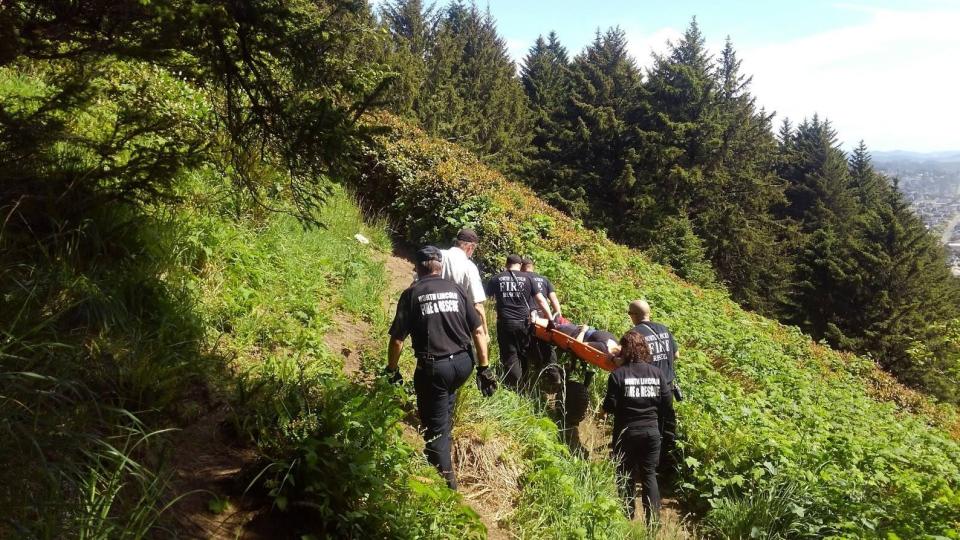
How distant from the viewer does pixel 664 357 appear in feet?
19.6

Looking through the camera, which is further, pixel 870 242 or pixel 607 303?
pixel 870 242

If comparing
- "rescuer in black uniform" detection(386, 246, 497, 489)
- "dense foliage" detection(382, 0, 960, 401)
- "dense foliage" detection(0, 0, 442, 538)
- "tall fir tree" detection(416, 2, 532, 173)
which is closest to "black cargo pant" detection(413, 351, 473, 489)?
"rescuer in black uniform" detection(386, 246, 497, 489)

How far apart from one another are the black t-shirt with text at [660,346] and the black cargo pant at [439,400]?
2.40 metres

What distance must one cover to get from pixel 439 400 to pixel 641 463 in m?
2.40

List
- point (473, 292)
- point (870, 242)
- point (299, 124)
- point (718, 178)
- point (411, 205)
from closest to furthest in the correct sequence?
1. point (299, 124)
2. point (473, 292)
3. point (411, 205)
4. point (870, 242)
5. point (718, 178)

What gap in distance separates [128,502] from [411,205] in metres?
10.3

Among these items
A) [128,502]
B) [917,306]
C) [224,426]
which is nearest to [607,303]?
[224,426]

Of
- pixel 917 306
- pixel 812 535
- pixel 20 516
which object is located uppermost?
pixel 20 516

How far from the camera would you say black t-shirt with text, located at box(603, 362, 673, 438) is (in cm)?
546

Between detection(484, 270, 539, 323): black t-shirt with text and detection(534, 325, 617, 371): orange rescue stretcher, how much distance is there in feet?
1.18

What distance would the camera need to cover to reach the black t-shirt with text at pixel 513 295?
7.01 m

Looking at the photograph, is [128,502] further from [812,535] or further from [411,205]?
[411,205]

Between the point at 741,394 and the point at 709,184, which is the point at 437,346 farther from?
the point at 709,184

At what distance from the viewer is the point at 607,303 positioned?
32.0 ft
